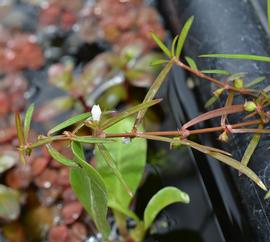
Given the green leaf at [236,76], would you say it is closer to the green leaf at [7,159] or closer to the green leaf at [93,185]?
the green leaf at [93,185]

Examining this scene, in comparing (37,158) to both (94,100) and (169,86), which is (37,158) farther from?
(169,86)

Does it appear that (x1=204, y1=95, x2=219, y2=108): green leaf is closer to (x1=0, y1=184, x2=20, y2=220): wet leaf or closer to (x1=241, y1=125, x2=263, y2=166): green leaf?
(x1=241, y1=125, x2=263, y2=166): green leaf

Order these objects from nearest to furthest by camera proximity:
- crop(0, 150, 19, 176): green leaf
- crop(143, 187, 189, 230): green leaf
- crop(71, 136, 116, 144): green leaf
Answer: crop(71, 136, 116, 144): green leaf < crop(143, 187, 189, 230): green leaf < crop(0, 150, 19, 176): green leaf

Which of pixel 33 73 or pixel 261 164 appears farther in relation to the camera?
pixel 33 73

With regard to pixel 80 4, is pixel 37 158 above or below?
below

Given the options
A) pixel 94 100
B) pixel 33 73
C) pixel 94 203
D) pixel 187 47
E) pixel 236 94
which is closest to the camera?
pixel 94 203

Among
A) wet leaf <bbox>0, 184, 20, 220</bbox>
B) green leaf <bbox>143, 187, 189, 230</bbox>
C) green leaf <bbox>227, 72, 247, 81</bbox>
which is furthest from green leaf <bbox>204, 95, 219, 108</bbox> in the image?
wet leaf <bbox>0, 184, 20, 220</bbox>

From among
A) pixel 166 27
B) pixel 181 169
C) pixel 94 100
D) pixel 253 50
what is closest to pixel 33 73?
pixel 94 100

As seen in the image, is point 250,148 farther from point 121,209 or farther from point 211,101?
point 121,209
